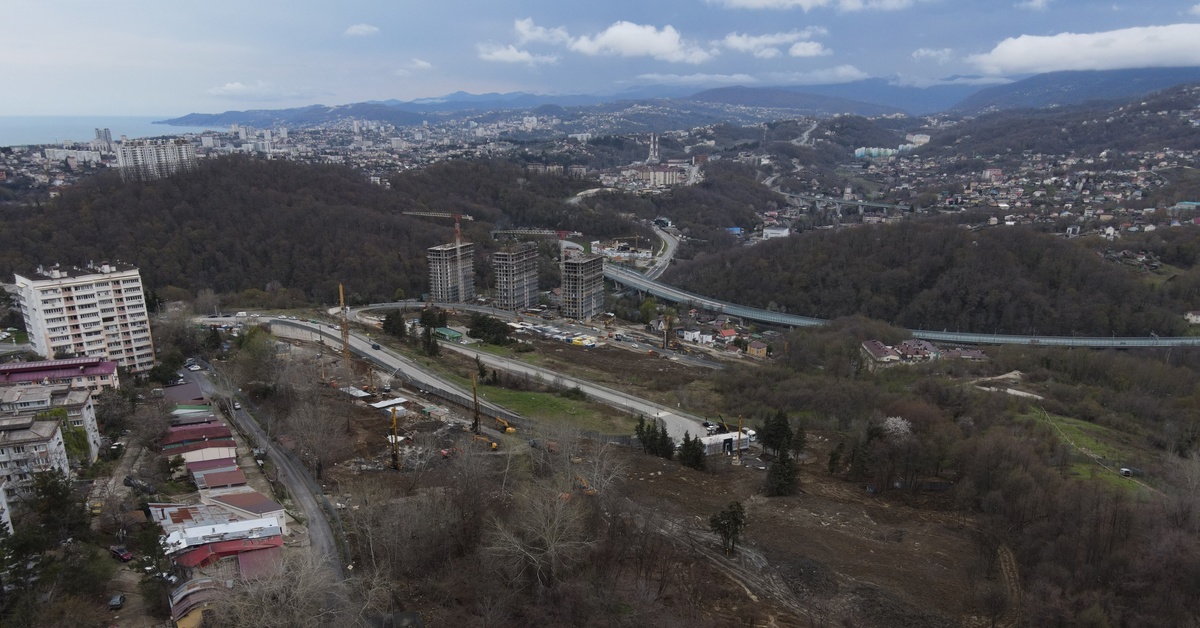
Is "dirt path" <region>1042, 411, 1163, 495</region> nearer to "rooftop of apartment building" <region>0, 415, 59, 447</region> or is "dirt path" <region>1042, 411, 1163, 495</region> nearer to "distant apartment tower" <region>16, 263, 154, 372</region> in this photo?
"rooftop of apartment building" <region>0, 415, 59, 447</region>

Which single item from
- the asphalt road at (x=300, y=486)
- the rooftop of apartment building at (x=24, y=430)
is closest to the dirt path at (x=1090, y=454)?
A: the asphalt road at (x=300, y=486)

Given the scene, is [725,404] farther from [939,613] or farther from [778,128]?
[778,128]

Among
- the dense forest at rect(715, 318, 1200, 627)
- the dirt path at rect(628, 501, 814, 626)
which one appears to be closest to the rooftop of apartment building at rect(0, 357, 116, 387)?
the dirt path at rect(628, 501, 814, 626)

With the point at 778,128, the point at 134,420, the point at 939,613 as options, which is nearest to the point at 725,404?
the point at 939,613

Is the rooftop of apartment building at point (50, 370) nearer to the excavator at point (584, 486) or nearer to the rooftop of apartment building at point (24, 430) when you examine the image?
the rooftop of apartment building at point (24, 430)

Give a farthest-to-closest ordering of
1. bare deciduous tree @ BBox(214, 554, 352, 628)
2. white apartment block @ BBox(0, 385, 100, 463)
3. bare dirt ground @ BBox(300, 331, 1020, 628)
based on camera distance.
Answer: white apartment block @ BBox(0, 385, 100, 463), bare dirt ground @ BBox(300, 331, 1020, 628), bare deciduous tree @ BBox(214, 554, 352, 628)

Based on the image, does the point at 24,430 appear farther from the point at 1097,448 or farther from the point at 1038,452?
the point at 1097,448

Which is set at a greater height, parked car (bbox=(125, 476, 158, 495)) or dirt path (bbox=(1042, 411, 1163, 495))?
parked car (bbox=(125, 476, 158, 495))

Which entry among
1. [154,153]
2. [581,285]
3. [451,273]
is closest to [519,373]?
[581,285]
